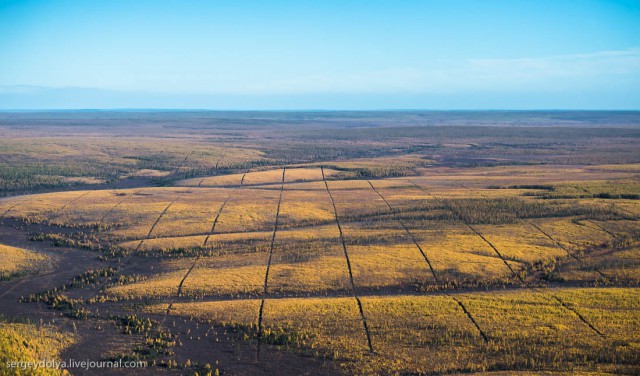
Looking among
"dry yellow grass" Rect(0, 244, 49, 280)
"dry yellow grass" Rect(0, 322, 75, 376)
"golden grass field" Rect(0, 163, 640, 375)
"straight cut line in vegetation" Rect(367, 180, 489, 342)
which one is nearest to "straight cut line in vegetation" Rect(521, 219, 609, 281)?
"golden grass field" Rect(0, 163, 640, 375)

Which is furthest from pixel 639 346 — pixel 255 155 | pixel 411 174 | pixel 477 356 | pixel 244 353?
pixel 255 155

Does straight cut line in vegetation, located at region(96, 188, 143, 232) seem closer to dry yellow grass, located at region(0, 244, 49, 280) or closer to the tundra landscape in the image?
the tundra landscape

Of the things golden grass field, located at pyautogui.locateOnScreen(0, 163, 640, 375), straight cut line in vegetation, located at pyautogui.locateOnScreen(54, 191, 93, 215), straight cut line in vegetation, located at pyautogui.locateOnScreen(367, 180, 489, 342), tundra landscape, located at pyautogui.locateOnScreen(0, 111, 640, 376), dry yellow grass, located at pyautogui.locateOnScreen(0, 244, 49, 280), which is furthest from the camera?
straight cut line in vegetation, located at pyautogui.locateOnScreen(54, 191, 93, 215)

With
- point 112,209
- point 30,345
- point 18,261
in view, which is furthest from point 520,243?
point 112,209

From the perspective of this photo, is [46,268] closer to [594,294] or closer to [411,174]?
[594,294]

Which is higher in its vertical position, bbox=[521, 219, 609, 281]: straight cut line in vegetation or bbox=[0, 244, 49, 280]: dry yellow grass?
bbox=[521, 219, 609, 281]: straight cut line in vegetation

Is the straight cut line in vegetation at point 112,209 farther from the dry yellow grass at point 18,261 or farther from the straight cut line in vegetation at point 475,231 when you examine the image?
the straight cut line in vegetation at point 475,231

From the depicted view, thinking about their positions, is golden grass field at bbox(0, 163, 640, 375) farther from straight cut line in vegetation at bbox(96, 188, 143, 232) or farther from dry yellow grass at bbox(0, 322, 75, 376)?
dry yellow grass at bbox(0, 322, 75, 376)

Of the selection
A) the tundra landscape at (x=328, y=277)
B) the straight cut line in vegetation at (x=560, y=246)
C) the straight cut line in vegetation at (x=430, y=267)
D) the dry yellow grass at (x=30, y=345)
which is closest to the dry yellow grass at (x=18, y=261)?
the tundra landscape at (x=328, y=277)

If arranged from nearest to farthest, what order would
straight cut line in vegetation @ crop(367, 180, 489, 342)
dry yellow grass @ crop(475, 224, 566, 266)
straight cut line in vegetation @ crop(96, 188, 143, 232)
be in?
straight cut line in vegetation @ crop(367, 180, 489, 342), dry yellow grass @ crop(475, 224, 566, 266), straight cut line in vegetation @ crop(96, 188, 143, 232)

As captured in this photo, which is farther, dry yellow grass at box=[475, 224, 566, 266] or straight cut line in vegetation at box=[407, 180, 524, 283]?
dry yellow grass at box=[475, 224, 566, 266]
